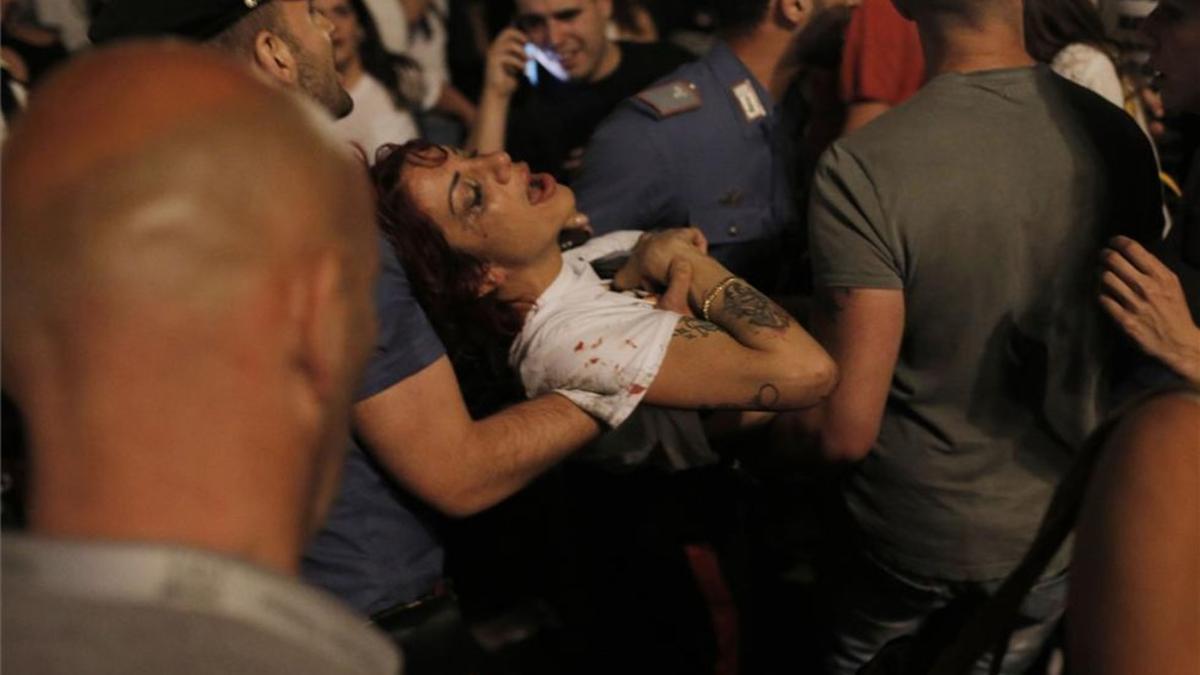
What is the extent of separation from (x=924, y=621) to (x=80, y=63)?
1866 mm

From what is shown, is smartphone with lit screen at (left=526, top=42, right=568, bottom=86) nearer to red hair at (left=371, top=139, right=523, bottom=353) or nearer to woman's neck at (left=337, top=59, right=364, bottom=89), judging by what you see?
woman's neck at (left=337, top=59, right=364, bottom=89)

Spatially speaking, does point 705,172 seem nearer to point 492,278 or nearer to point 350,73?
point 492,278

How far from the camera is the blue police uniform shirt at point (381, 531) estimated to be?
1.92m

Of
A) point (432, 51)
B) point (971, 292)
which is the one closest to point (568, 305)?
point (971, 292)

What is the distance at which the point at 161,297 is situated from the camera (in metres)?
0.91

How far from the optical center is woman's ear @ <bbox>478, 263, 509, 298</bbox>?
2311 mm

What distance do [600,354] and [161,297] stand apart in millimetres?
1250

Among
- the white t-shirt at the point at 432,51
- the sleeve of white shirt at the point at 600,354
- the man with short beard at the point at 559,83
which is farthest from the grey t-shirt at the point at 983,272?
the white t-shirt at the point at 432,51

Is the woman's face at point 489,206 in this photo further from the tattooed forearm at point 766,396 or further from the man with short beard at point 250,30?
the tattooed forearm at point 766,396

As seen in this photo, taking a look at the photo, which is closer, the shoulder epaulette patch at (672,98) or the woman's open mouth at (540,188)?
the woman's open mouth at (540,188)

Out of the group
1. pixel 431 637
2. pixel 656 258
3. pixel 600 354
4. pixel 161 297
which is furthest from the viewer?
pixel 656 258

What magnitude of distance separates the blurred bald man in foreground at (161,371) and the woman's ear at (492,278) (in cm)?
133

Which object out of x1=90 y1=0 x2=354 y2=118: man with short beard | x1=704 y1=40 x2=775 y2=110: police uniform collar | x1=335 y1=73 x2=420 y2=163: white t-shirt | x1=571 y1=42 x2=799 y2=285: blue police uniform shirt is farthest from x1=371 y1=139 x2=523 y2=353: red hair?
x1=335 y1=73 x2=420 y2=163: white t-shirt

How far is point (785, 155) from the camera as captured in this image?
3.22 metres
